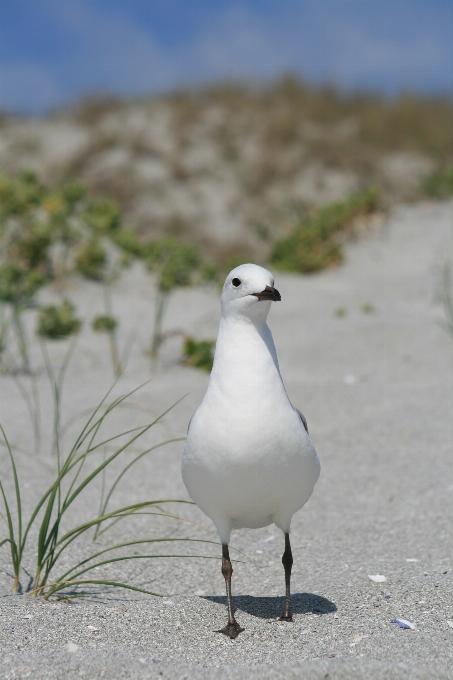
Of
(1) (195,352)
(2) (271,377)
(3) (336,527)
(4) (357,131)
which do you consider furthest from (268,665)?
(4) (357,131)

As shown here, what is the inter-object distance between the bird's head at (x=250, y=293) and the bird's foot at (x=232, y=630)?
1.02m

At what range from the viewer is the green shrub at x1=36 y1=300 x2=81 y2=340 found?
23.6 feet

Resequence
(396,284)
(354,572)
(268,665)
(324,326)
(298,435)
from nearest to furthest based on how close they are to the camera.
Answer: (268,665)
(298,435)
(354,572)
(324,326)
(396,284)

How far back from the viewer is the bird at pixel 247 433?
2633mm

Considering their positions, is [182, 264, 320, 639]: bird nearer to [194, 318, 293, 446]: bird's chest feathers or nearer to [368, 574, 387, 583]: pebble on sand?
[194, 318, 293, 446]: bird's chest feathers

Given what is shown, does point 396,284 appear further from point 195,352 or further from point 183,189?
point 183,189

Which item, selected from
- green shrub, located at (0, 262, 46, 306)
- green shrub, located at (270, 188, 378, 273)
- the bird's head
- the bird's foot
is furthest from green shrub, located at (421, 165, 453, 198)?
the bird's foot

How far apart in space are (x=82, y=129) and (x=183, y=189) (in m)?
3.15

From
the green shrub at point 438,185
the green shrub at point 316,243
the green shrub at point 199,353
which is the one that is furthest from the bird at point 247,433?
the green shrub at point 438,185

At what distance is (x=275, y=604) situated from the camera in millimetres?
3105

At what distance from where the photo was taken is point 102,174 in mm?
15906

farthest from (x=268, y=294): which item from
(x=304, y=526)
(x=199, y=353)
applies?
(x=199, y=353)

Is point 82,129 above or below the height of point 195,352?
above

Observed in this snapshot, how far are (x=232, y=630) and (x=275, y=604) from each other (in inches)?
16.7
